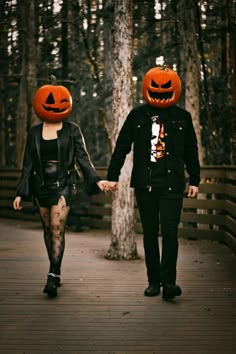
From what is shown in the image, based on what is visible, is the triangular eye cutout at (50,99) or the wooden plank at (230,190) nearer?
the triangular eye cutout at (50,99)

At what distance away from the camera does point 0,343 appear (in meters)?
4.55

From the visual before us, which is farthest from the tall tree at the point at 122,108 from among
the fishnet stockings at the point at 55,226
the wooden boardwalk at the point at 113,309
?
the fishnet stockings at the point at 55,226

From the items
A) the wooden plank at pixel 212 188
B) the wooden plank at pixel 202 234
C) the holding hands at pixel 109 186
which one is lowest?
the wooden plank at pixel 202 234

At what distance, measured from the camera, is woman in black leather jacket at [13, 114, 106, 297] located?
6180 millimetres

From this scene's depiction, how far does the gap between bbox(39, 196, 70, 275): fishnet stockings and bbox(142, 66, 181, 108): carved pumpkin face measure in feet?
3.90

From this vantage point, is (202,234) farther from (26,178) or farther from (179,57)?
(179,57)

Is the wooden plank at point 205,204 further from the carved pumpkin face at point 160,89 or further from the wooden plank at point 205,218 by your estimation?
the carved pumpkin face at point 160,89

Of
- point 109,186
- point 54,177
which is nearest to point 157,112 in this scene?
point 109,186

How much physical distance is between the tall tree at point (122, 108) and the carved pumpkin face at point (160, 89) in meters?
2.24

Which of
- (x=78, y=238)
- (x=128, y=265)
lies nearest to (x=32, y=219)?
(x=78, y=238)

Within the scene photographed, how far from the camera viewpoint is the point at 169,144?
5.95 metres

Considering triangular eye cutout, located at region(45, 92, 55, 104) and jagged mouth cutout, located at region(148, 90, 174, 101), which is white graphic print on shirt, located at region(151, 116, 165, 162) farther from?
triangular eye cutout, located at region(45, 92, 55, 104)

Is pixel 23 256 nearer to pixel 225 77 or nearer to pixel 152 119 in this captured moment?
pixel 152 119

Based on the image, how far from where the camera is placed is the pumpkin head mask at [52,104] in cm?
628
